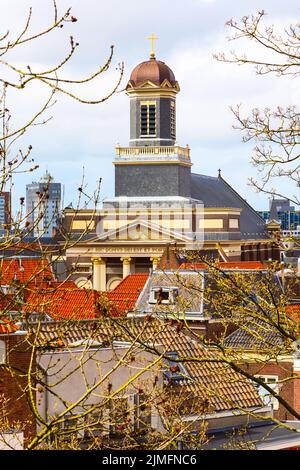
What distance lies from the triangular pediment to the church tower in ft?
25.4

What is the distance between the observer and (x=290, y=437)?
936 inches

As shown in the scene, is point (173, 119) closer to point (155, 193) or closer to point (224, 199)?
point (155, 193)

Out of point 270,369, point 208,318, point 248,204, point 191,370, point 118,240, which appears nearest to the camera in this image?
point 191,370

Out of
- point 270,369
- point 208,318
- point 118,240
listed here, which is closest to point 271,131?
point 270,369

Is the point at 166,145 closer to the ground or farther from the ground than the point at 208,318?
farther from the ground

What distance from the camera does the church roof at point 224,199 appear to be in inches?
4250

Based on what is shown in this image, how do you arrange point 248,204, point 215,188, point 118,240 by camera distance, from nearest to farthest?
point 118,240 → point 215,188 → point 248,204

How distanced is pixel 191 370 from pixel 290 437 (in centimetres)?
368

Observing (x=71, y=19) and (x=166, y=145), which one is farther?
(x=166, y=145)

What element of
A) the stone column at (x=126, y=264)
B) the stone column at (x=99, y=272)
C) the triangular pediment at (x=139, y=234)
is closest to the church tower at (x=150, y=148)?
the triangular pediment at (x=139, y=234)

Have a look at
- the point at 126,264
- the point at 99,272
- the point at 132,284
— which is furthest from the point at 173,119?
the point at 132,284

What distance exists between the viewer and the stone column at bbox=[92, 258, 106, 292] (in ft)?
302
